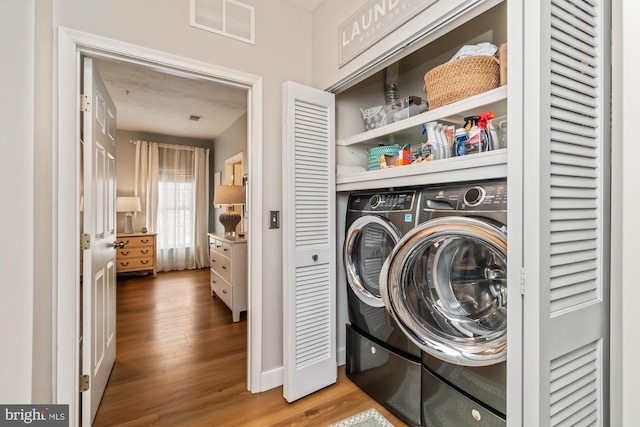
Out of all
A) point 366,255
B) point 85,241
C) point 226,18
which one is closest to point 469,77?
point 366,255

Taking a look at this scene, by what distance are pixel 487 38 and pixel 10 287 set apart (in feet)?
8.44

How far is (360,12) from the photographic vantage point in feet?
5.37

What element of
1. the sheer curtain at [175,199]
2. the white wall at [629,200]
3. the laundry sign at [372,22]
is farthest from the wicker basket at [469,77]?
the sheer curtain at [175,199]

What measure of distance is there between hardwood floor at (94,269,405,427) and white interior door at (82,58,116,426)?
16 cm

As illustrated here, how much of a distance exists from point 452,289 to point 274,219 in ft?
3.65

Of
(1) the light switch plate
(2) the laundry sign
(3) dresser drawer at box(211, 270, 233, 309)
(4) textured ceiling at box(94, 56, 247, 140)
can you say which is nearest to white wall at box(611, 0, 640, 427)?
(2) the laundry sign

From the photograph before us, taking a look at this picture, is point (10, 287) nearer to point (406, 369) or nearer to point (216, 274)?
point (406, 369)

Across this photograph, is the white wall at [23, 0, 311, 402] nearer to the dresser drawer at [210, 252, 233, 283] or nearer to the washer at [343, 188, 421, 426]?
the washer at [343, 188, 421, 426]

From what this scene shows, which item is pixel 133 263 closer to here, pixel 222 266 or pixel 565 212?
pixel 222 266

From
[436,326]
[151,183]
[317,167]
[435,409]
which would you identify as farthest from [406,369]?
[151,183]

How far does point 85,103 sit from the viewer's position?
1472mm

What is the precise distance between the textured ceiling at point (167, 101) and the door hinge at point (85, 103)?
1229 millimetres

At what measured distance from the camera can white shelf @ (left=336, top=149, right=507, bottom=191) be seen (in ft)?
3.62

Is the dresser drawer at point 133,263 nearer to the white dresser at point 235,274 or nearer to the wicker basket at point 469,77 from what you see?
the white dresser at point 235,274
